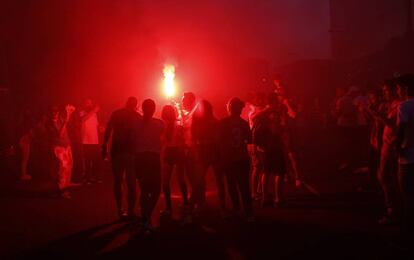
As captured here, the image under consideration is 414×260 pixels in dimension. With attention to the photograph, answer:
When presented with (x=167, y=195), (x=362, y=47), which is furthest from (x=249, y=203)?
(x=362, y=47)

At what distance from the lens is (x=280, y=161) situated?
8547 mm

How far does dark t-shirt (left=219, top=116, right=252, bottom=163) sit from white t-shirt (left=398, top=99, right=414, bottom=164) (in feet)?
8.18

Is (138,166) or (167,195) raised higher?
(138,166)

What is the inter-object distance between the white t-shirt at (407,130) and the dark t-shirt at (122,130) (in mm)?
4032

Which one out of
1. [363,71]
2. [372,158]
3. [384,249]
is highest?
[363,71]

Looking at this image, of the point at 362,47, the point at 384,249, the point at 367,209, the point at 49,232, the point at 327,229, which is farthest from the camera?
the point at 362,47

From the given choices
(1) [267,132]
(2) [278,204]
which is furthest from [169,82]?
(2) [278,204]

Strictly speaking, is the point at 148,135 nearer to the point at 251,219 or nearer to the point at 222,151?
the point at 222,151

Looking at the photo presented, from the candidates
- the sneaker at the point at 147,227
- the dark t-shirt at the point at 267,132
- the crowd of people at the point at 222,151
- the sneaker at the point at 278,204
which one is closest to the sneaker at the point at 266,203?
the crowd of people at the point at 222,151

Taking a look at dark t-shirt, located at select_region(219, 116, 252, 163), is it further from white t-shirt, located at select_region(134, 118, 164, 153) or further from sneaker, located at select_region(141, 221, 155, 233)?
sneaker, located at select_region(141, 221, 155, 233)

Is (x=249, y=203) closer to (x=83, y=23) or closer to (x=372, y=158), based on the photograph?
(x=372, y=158)

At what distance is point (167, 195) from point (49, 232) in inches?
80.5

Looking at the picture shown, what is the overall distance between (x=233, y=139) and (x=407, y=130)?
269 centimetres

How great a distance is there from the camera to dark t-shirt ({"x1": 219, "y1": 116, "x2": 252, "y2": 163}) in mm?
7605
